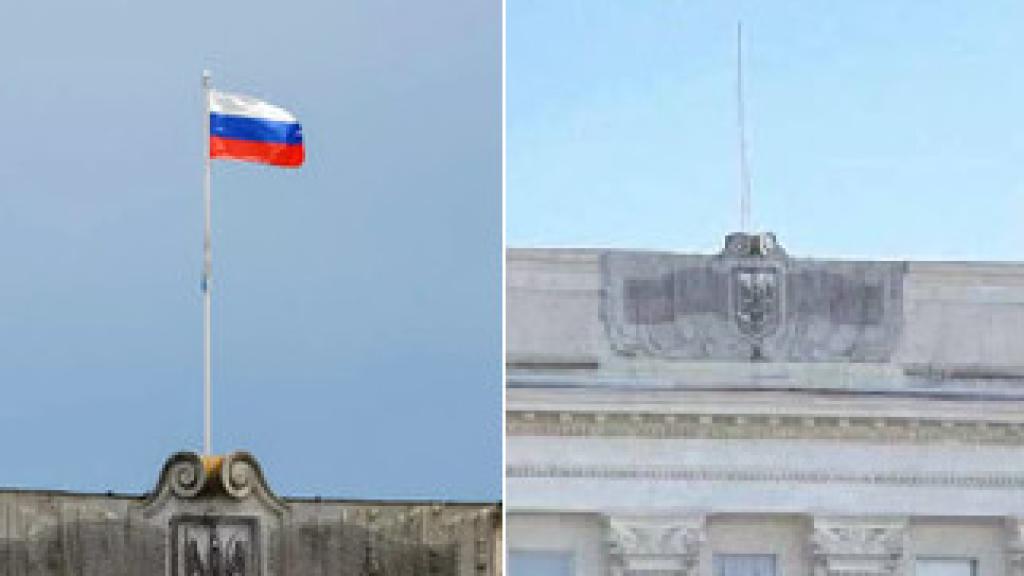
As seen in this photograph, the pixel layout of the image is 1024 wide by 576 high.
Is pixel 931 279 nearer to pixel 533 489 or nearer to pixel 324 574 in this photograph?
pixel 533 489

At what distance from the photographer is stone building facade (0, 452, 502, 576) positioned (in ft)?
143

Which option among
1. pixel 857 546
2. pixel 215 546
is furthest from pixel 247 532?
pixel 857 546

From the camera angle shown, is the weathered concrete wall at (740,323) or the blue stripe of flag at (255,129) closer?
the blue stripe of flag at (255,129)

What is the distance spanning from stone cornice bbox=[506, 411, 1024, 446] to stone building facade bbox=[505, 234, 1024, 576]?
2 cm

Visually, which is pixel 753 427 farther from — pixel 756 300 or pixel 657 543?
pixel 657 543

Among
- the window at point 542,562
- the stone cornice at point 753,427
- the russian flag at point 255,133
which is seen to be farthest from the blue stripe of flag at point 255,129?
the window at point 542,562

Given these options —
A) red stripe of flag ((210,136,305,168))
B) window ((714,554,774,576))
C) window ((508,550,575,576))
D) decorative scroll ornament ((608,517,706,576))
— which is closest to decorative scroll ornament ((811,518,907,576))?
window ((714,554,774,576))

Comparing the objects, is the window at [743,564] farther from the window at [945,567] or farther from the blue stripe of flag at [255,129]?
the blue stripe of flag at [255,129]

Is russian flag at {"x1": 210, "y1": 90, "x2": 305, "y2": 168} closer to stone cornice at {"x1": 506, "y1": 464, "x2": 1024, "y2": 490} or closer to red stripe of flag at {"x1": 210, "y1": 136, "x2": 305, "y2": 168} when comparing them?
red stripe of flag at {"x1": 210, "y1": 136, "x2": 305, "y2": 168}

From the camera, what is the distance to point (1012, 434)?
5300cm

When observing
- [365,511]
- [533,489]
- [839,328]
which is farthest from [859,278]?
[365,511]

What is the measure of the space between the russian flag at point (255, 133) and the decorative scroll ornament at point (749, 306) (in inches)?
285

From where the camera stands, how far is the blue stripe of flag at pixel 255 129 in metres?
46.2

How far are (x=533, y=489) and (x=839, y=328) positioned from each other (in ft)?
12.8
